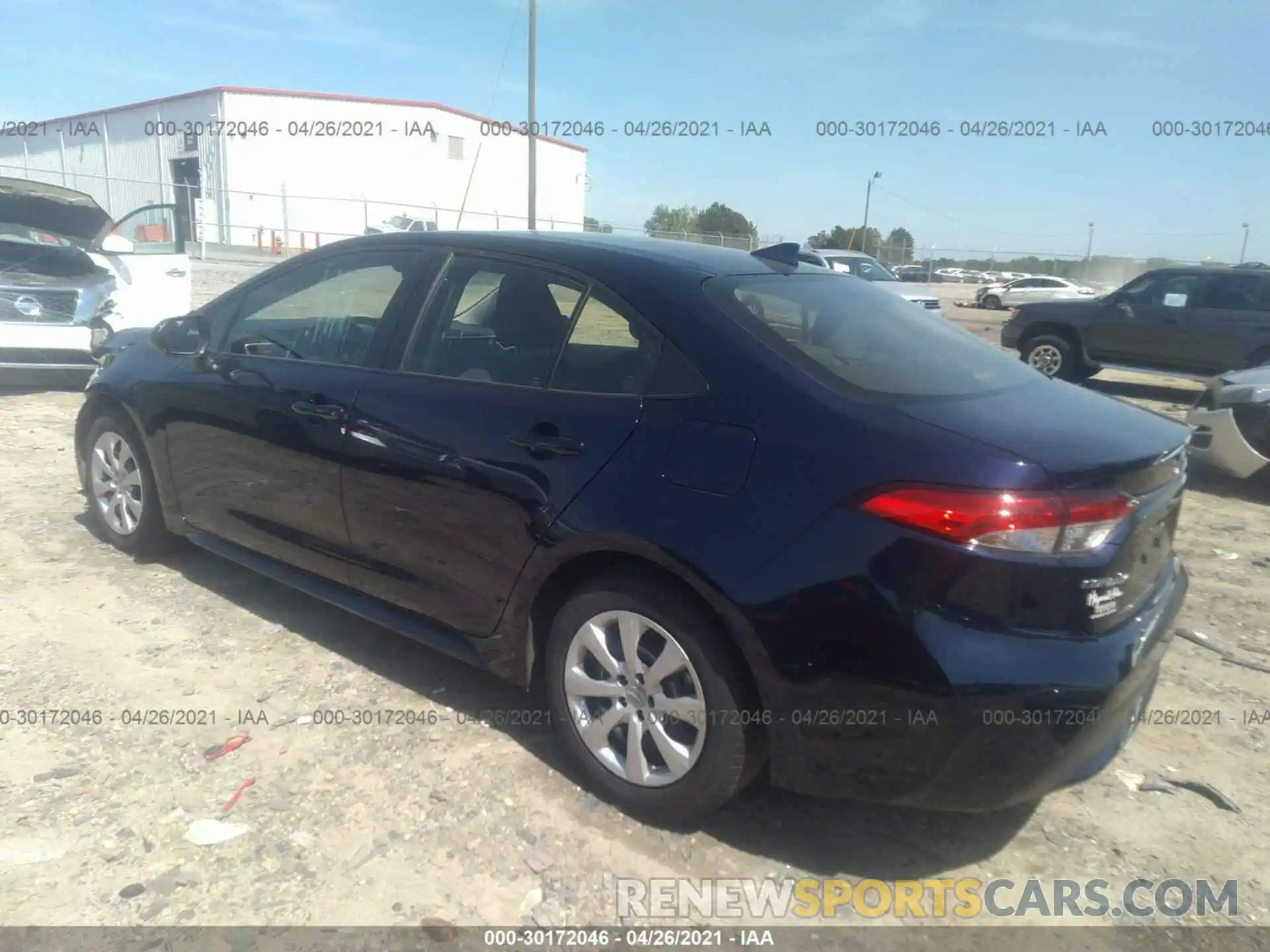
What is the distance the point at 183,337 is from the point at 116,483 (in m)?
0.98

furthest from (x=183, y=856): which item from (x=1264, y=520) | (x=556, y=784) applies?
(x=1264, y=520)

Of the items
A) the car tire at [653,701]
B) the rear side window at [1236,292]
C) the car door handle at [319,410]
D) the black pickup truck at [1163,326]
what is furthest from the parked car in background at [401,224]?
the car tire at [653,701]

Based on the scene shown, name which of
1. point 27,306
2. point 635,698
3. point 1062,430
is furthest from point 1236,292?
point 27,306

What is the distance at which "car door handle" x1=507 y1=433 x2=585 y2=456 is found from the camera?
274 centimetres

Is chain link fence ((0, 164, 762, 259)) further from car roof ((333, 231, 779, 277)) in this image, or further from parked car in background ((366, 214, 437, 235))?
car roof ((333, 231, 779, 277))

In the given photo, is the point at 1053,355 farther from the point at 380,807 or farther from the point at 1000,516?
the point at 380,807

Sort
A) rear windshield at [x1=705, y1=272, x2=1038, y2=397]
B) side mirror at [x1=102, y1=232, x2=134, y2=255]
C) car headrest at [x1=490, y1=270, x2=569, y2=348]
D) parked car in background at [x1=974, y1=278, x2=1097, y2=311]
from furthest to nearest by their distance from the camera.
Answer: parked car in background at [x1=974, y1=278, x2=1097, y2=311] → side mirror at [x1=102, y1=232, x2=134, y2=255] → car headrest at [x1=490, y1=270, x2=569, y2=348] → rear windshield at [x1=705, y1=272, x2=1038, y2=397]

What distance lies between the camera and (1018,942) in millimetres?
2365

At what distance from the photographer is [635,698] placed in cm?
269

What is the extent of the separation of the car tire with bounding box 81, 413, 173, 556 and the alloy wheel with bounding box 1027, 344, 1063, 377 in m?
10.9

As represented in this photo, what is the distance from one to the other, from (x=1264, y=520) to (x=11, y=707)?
22.9ft

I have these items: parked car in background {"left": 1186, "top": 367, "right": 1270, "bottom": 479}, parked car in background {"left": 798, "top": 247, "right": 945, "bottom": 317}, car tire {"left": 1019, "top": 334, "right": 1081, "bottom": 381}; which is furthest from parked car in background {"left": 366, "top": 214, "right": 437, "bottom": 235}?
parked car in background {"left": 1186, "top": 367, "right": 1270, "bottom": 479}

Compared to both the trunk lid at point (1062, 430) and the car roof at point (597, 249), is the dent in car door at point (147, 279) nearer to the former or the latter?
the car roof at point (597, 249)

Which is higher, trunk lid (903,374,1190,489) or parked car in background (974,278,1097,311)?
parked car in background (974,278,1097,311)
